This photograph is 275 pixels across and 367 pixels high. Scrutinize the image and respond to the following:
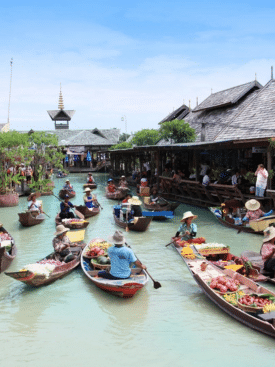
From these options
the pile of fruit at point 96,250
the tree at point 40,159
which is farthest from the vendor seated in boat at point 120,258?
the tree at point 40,159

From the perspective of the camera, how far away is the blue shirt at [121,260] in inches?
295

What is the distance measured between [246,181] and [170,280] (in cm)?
833

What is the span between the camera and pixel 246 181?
15.9 metres

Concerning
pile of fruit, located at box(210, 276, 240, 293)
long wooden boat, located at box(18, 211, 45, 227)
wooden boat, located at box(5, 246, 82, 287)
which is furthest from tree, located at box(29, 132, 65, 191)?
pile of fruit, located at box(210, 276, 240, 293)

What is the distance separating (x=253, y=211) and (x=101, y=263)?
6.09 meters

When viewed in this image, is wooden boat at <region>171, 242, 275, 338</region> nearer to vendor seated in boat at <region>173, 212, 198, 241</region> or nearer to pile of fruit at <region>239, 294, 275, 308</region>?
pile of fruit at <region>239, 294, 275, 308</region>

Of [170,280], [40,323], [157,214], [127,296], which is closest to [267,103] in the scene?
[157,214]

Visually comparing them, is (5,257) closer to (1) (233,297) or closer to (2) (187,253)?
(2) (187,253)

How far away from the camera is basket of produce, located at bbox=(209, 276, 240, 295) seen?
7039 millimetres

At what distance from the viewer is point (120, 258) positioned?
7.53 m

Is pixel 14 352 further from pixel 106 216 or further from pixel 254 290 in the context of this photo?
pixel 106 216

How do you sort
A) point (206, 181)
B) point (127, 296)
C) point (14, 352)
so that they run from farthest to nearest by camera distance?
1. point (206, 181)
2. point (127, 296)
3. point (14, 352)

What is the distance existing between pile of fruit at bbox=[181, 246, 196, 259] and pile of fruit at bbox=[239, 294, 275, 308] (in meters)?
2.67

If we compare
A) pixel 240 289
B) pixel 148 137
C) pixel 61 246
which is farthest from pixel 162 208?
pixel 148 137
